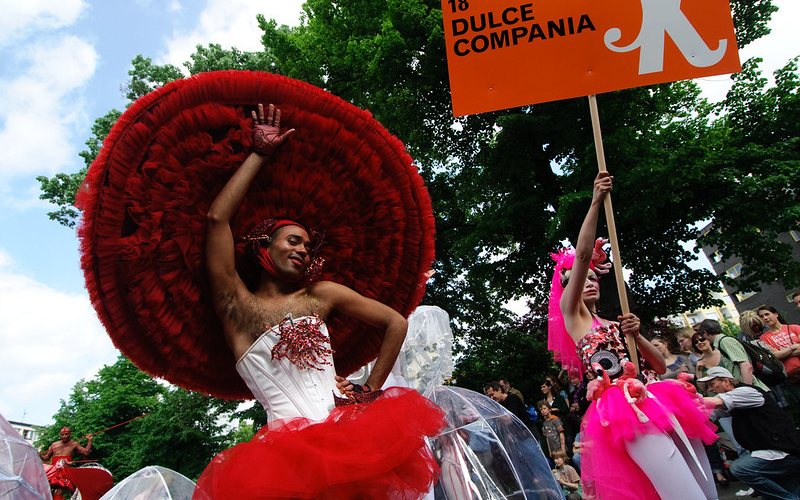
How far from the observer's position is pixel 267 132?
231cm

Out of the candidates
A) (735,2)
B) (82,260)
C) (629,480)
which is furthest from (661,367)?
(735,2)

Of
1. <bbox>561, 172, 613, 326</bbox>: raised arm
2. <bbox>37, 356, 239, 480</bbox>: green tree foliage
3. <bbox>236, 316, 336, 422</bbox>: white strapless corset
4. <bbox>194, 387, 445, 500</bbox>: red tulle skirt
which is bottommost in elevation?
<bbox>37, 356, 239, 480</bbox>: green tree foliage

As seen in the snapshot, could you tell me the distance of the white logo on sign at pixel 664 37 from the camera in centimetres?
424

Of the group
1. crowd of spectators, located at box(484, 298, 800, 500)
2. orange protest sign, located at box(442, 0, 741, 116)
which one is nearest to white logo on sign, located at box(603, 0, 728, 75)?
orange protest sign, located at box(442, 0, 741, 116)

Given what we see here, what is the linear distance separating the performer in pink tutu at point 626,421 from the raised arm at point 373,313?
140cm

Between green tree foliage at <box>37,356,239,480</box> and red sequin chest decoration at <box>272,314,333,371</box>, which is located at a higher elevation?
red sequin chest decoration at <box>272,314,333,371</box>

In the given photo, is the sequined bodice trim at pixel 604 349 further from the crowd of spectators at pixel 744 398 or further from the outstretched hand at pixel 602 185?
the outstretched hand at pixel 602 185

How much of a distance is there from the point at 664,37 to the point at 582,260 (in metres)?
2.34

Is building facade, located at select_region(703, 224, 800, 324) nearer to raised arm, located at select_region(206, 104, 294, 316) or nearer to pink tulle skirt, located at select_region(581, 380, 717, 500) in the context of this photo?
pink tulle skirt, located at select_region(581, 380, 717, 500)

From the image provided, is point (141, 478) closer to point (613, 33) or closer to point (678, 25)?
point (613, 33)

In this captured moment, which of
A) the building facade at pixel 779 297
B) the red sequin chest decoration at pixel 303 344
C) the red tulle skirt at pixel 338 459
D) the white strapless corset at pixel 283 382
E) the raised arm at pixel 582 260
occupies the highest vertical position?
the building facade at pixel 779 297

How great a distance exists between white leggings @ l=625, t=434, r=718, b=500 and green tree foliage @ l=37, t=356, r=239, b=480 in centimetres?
1676

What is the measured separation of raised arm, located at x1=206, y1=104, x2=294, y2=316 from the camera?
2.22m

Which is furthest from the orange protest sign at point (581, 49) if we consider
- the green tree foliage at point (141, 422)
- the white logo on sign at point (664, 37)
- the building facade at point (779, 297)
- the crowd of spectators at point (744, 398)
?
the building facade at point (779, 297)
